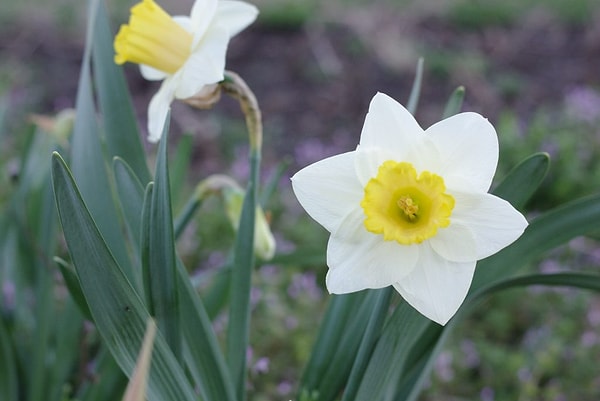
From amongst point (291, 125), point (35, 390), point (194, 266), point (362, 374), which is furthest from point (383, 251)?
point (291, 125)

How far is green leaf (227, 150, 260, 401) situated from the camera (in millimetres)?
1110

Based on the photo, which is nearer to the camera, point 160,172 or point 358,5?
point 160,172

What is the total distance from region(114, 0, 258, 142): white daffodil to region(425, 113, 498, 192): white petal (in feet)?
1.13

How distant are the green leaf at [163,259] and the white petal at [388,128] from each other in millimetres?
271

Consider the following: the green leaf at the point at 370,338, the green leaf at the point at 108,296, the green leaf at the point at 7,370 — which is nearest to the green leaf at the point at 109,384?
the green leaf at the point at 7,370

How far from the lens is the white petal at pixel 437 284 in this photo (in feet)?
2.77

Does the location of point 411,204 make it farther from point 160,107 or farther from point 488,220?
point 160,107

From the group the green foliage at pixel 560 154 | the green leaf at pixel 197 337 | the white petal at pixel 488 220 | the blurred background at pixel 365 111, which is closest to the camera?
the white petal at pixel 488 220

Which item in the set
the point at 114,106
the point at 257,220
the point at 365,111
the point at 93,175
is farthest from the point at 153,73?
the point at 365,111

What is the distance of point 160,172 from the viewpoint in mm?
924

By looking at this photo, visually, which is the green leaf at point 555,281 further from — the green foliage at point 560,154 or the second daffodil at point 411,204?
the green foliage at point 560,154

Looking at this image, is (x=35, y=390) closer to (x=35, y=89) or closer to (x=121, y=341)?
(x=121, y=341)

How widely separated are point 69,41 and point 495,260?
11.7 feet

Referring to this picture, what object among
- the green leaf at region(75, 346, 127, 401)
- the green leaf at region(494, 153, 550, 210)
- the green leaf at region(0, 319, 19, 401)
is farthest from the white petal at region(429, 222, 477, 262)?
the green leaf at region(0, 319, 19, 401)
